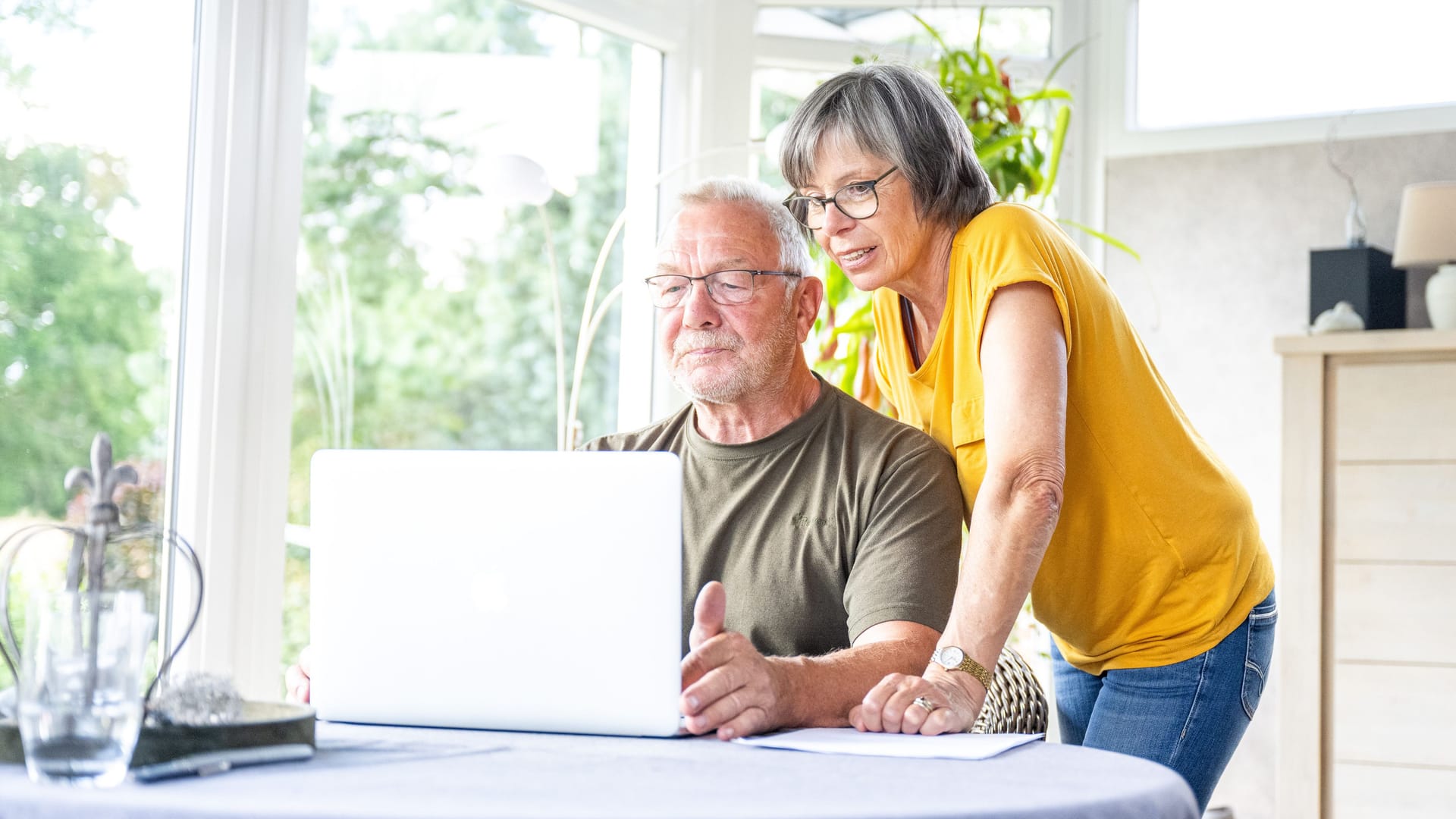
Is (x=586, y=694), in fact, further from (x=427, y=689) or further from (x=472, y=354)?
(x=472, y=354)

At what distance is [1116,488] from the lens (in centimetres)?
159

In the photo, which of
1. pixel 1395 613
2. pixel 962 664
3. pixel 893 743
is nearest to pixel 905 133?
pixel 962 664

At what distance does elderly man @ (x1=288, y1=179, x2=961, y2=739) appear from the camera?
5.14 feet

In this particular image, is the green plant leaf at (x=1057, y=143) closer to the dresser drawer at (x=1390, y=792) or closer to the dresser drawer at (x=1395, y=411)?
the dresser drawer at (x=1395, y=411)

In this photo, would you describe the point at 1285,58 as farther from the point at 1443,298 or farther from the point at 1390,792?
the point at 1390,792

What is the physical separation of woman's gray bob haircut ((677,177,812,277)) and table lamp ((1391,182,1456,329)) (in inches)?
83.1

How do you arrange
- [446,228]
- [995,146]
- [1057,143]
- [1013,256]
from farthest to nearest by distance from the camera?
[446,228], [1057,143], [995,146], [1013,256]

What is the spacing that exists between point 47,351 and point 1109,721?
176 cm

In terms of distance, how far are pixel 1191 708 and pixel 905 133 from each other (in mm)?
771

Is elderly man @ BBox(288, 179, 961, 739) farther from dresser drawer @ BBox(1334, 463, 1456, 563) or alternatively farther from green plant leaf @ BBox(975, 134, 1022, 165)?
dresser drawer @ BBox(1334, 463, 1456, 563)

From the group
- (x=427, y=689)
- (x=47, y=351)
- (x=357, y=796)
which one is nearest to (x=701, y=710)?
(x=427, y=689)

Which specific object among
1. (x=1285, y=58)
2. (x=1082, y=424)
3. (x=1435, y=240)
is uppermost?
(x=1285, y=58)

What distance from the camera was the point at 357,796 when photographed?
91 cm

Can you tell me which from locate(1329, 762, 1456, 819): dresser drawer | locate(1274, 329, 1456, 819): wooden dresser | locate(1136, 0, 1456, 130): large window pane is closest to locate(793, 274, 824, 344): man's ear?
locate(1274, 329, 1456, 819): wooden dresser
